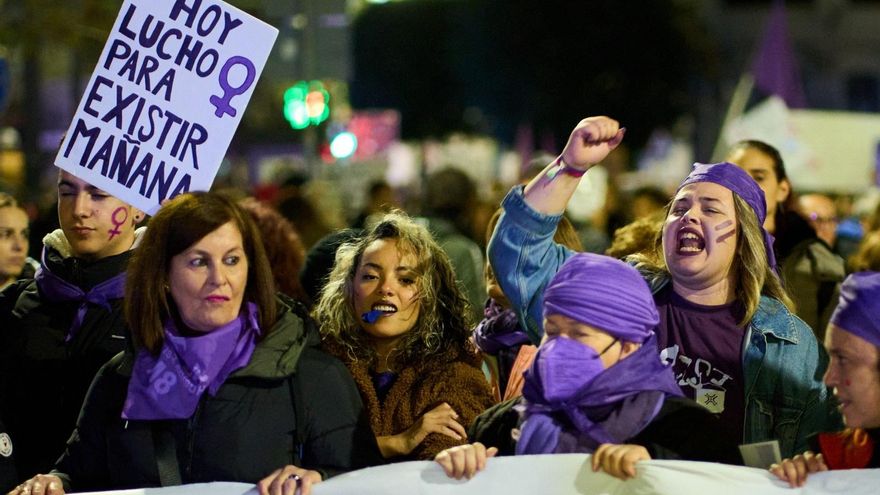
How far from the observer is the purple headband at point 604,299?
4.02m

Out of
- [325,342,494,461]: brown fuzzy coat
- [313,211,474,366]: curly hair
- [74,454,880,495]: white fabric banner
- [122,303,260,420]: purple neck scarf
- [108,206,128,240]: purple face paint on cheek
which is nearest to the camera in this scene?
[74,454,880,495]: white fabric banner

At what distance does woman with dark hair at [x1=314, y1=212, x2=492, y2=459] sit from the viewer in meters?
5.00

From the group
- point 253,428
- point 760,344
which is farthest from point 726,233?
point 253,428

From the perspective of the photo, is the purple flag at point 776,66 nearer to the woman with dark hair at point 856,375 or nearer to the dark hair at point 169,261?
the dark hair at point 169,261

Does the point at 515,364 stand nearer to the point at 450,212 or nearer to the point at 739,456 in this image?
the point at 739,456

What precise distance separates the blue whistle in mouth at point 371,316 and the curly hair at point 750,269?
0.92m

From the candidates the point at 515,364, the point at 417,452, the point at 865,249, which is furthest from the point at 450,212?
the point at 417,452

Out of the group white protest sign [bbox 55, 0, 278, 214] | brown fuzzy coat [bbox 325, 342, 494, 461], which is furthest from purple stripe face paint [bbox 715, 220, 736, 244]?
white protest sign [bbox 55, 0, 278, 214]

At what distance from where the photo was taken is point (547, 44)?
47781 millimetres

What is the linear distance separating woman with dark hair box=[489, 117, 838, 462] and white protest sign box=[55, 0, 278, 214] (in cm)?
118

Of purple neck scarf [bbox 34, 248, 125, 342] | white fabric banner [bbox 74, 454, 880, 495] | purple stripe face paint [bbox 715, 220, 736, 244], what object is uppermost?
purple stripe face paint [bbox 715, 220, 736, 244]

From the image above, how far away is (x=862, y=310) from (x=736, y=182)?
1202 millimetres

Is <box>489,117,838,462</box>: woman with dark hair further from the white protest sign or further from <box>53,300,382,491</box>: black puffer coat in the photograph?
the white protest sign

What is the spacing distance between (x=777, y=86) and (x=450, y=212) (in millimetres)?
A: 7589
